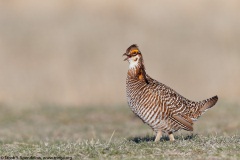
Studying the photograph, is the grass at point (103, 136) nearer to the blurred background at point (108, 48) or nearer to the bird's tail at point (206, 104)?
the bird's tail at point (206, 104)

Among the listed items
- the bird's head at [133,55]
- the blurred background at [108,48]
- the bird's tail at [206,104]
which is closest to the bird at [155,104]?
the bird's head at [133,55]

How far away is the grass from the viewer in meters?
7.17

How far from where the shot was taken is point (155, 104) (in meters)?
8.37

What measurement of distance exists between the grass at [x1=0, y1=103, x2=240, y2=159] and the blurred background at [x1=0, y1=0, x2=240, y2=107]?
1.47 metres

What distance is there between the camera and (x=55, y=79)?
1975 centimetres

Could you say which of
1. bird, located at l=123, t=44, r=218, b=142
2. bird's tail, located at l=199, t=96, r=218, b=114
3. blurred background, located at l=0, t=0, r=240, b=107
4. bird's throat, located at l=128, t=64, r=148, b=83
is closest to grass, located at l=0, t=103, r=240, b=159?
bird, located at l=123, t=44, r=218, b=142

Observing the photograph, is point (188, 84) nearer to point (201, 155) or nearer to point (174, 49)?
point (174, 49)

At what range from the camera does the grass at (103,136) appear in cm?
717

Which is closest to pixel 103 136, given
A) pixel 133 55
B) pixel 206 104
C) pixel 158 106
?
pixel 206 104

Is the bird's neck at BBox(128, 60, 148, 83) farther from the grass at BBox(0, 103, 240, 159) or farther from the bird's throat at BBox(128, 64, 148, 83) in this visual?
the grass at BBox(0, 103, 240, 159)

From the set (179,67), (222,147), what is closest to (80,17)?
(179,67)

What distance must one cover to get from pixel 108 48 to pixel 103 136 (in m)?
10.5

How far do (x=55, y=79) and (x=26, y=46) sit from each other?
3399 mm

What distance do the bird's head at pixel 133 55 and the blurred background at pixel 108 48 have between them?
25.7 ft
